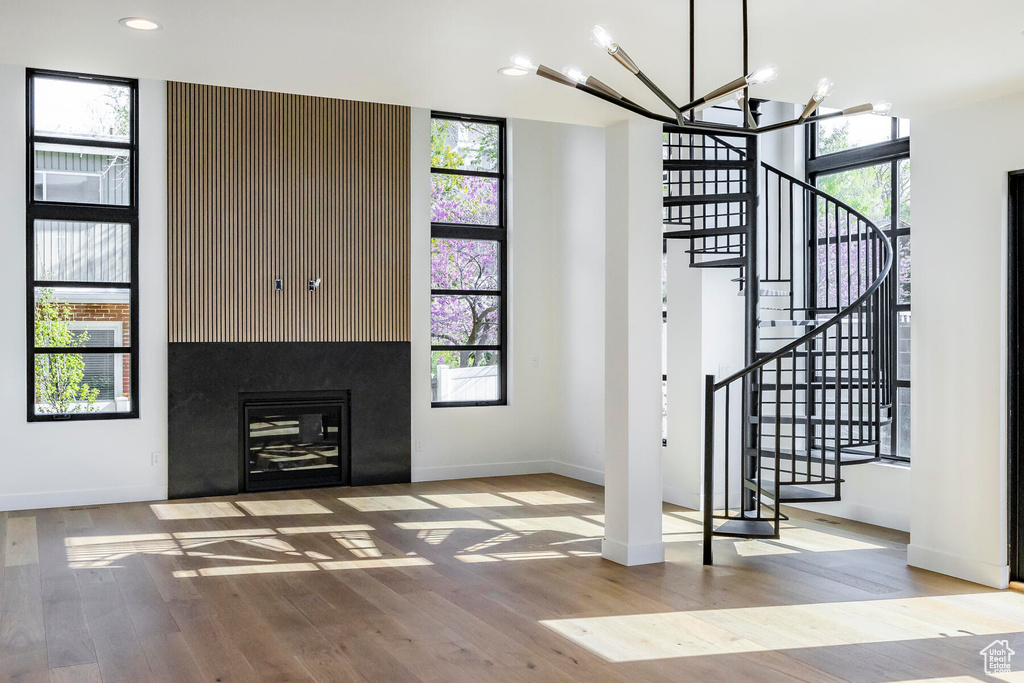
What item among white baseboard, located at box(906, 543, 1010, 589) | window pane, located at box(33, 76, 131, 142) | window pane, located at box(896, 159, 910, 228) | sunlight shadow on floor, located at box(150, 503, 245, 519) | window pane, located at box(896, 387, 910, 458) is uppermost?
window pane, located at box(33, 76, 131, 142)

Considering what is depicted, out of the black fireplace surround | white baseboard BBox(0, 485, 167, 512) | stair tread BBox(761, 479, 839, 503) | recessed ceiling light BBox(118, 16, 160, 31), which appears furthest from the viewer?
the black fireplace surround

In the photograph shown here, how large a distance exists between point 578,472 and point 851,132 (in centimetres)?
415

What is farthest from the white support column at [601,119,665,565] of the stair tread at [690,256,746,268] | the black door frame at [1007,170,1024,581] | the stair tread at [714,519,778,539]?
the black door frame at [1007,170,1024,581]

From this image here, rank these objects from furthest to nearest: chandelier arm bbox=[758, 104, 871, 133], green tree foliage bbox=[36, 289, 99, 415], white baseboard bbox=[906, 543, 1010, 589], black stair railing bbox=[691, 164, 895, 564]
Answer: green tree foliage bbox=[36, 289, 99, 415], black stair railing bbox=[691, 164, 895, 564], white baseboard bbox=[906, 543, 1010, 589], chandelier arm bbox=[758, 104, 871, 133]

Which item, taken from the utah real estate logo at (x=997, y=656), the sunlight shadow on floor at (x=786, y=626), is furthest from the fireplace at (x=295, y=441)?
the utah real estate logo at (x=997, y=656)

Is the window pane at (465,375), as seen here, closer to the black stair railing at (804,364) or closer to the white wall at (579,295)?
the white wall at (579,295)

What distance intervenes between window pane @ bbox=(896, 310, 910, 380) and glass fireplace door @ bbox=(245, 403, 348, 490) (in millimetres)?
5035

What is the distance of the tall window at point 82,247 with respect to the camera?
7.16 metres

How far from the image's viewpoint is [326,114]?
8.16 metres

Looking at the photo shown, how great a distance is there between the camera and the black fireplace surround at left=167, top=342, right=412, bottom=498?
755 cm

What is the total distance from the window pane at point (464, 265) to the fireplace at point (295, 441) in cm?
162

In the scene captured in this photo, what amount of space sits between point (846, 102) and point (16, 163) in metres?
6.43

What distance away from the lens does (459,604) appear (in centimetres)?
453

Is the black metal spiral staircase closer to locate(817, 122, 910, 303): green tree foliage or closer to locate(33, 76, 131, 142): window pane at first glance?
locate(817, 122, 910, 303): green tree foliage
